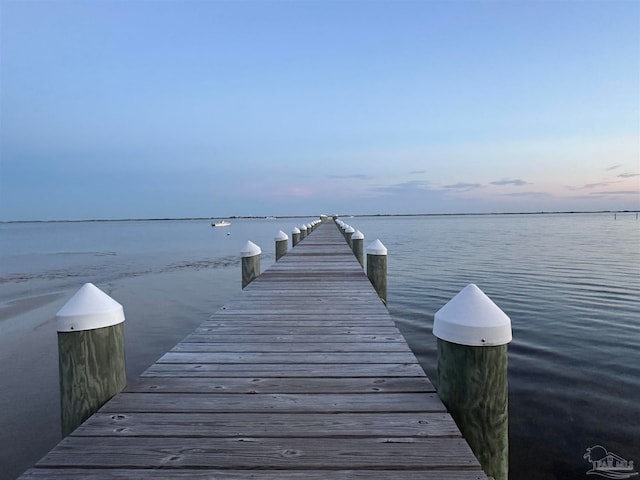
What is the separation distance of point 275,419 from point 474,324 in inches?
52.0

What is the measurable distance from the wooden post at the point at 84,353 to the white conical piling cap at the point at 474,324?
2075 millimetres

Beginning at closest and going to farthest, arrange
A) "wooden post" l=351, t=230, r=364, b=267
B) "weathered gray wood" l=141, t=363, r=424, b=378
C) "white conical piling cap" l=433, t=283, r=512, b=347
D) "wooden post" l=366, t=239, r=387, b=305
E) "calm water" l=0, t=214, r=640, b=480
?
"white conical piling cap" l=433, t=283, r=512, b=347
"weathered gray wood" l=141, t=363, r=424, b=378
"calm water" l=0, t=214, r=640, b=480
"wooden post" l=366, t=239, r=387, b=305
"wooden post" l=351, t=230, r=364, b=267

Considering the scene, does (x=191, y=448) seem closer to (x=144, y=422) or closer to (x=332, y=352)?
(x=144, y=422)

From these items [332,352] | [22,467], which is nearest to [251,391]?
[332,352]

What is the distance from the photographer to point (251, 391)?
2.80 m

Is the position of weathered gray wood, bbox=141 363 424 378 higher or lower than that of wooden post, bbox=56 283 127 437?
lower

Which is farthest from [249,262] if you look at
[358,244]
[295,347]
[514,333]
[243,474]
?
[243,474]

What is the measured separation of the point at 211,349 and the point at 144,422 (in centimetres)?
136

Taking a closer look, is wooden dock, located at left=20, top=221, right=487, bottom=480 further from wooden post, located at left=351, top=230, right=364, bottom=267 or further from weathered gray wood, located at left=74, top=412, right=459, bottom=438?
wooden post, located at left=351, top=230, right=364, bottom=267

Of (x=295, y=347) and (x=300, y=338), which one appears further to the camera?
(x=300, y=338)

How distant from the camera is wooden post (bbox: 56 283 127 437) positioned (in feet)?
7.97

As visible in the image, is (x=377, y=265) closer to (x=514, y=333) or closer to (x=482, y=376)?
(x=514, y=333)

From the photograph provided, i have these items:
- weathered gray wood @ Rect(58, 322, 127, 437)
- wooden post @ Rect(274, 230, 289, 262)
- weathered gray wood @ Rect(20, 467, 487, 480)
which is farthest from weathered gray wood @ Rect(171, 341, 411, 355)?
wooden post @ Rect(274, 230, 289, 262)

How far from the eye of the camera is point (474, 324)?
2.18m
